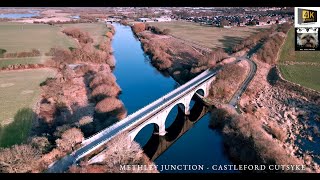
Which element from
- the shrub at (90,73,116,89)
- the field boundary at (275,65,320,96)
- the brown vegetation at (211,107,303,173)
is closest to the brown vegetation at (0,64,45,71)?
the shrub at (90,73,116,89)

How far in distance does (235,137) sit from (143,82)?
29.1 meters

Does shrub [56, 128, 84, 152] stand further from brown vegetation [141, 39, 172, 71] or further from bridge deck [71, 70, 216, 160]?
brown vegetation [141, 39, 172, 71]

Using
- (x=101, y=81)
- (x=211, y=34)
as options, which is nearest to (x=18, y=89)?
(x=101, y=81)

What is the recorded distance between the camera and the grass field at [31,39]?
79588mm

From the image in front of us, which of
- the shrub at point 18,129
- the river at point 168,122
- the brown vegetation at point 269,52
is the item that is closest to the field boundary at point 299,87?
the brown vegetation at point 269,52

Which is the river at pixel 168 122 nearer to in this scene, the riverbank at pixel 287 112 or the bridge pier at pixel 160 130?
the bridge pier at pixel 160 130

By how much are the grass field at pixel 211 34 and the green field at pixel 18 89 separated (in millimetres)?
49715

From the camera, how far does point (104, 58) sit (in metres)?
74.3

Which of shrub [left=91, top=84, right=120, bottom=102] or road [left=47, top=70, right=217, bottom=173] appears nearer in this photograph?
road [left=47, top=70, right=217, bottom=173]

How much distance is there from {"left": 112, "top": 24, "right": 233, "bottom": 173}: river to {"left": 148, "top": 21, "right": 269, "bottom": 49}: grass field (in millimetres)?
23879

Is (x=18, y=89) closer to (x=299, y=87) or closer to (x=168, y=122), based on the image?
(x=168, y=122)

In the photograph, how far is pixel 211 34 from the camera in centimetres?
11038

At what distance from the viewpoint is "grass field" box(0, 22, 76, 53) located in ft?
261
